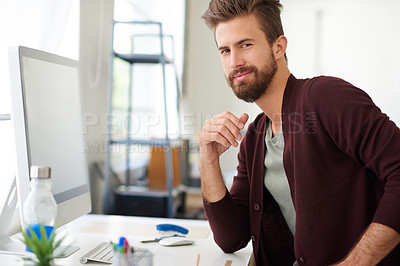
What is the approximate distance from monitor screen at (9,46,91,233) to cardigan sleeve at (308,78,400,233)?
70 cm

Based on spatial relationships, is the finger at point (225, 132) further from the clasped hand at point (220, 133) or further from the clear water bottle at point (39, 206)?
the clear water bottle at point (39, 206)

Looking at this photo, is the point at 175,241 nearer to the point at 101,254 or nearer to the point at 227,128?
the point at 101,254

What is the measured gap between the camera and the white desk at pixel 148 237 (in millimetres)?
1034

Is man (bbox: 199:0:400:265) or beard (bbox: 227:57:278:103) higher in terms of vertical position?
beard (bbox: 227:57:278:103)

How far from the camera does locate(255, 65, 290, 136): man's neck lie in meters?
1.23

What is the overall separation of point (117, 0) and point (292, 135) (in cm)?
221

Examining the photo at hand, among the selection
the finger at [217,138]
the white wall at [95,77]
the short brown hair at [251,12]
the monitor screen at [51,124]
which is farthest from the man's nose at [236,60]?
the white wall at [95,77]

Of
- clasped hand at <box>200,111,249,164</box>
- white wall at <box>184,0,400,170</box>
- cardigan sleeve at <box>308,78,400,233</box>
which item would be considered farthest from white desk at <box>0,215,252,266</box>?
white wall at <box>184,0,400,170</box>

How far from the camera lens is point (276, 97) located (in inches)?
48.8

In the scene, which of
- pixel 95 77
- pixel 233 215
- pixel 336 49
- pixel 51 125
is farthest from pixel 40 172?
pixel 336 49

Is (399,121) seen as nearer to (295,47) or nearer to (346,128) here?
(295,47)

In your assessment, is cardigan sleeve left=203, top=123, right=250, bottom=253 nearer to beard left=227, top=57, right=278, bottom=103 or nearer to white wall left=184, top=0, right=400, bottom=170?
beard left=227, top=57, right=278, bottom=103

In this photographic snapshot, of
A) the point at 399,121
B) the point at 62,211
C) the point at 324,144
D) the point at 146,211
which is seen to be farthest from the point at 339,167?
the point at 399,121

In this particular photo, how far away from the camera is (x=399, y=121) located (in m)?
3.62
